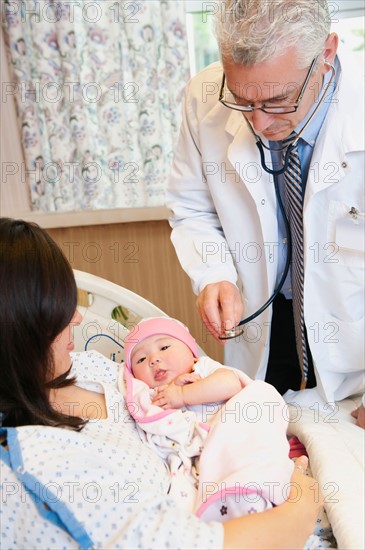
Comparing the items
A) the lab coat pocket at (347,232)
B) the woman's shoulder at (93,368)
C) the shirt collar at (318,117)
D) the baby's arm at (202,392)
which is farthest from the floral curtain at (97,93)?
the baby's arm at (202,392)

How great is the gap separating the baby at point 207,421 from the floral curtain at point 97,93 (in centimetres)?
123

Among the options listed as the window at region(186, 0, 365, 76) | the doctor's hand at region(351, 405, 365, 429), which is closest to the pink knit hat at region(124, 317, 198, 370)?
the doctor's hand at region(351, 405, 365, 429)

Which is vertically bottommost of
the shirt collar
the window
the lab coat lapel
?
the lab coat lapel

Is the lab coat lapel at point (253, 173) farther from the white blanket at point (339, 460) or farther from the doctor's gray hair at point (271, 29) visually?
the white blanket at point (339, 460)

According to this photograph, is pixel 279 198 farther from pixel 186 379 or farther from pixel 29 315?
pixel 29 315

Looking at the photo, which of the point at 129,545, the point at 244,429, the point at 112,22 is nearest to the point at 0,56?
the point at 112,22

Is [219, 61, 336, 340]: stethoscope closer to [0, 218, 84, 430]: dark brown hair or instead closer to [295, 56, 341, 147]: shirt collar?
[295, 56, 341, 147]: shirt collar

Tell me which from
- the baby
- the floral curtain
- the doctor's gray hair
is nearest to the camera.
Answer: the baby

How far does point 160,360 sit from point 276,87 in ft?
2.13

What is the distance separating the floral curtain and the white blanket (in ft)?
4.34

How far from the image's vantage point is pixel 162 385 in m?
1.46

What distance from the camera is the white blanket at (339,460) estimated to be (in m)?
1.18

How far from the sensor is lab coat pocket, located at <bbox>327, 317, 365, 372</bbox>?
1638 mm

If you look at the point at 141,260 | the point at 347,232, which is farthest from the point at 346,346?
the point at 141,260
